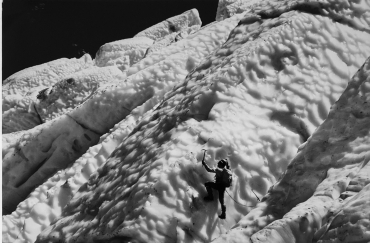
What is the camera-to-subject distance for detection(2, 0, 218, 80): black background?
29984 millimetres

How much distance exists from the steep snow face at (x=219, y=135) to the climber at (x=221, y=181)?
7.3 inches

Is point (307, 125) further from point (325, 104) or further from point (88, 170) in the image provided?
point (88, 170)

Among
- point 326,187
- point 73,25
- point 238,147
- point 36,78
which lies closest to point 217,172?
point 238,147

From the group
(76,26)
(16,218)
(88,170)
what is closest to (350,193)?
(88,170)

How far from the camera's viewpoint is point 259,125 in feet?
23.2

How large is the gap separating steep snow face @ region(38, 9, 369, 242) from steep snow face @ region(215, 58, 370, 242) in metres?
0.98

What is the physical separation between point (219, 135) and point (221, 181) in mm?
983

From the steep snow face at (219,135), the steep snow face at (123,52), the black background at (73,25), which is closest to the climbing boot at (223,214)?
the steep snow face at (219,135)

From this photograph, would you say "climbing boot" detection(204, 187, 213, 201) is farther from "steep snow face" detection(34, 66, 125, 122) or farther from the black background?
the black background

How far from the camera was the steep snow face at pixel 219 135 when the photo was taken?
6262 mm

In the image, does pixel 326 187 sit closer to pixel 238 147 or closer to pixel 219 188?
pixel 219 188

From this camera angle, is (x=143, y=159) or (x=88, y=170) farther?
(x=88, y=170)

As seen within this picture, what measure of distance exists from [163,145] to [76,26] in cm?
2509

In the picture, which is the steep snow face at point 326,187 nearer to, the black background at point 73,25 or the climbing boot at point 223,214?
the climbing boot at point 223,214
